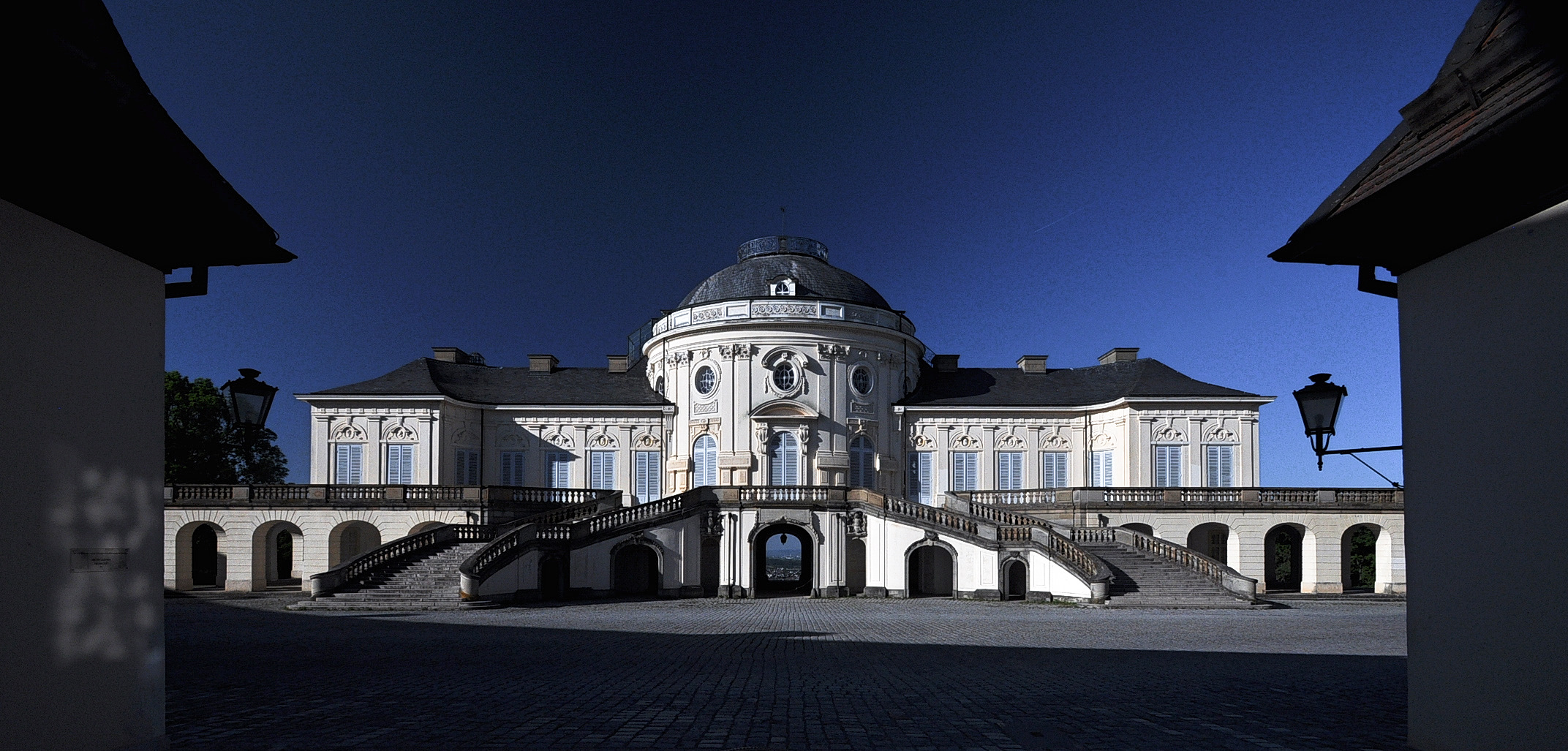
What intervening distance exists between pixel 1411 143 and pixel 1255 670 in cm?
872

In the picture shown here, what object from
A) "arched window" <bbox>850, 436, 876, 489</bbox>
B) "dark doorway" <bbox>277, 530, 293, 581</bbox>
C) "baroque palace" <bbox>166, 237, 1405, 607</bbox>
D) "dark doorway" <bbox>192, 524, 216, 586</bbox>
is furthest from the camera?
"dark doorway" <bbox>277, 530, 293, 581</bbox>

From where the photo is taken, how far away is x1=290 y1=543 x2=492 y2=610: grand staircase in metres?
26.8

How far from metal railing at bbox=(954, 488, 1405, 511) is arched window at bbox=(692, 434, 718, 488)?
34.4ft

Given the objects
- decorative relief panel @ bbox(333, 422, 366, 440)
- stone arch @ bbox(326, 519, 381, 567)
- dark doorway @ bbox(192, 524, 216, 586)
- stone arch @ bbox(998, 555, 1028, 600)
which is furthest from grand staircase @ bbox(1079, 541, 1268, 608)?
dark doorway @ bbox(192, 524, 216, 586)

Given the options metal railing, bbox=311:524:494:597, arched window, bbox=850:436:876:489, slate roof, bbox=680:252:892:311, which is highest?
slate roof, bbox=680:252:892:311

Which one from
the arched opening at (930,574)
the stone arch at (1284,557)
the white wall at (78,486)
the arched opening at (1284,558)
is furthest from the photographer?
the arched opening at (1284,558)

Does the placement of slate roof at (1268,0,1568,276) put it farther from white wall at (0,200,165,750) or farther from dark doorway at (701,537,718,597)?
dark doorway at (701,537,718,597)

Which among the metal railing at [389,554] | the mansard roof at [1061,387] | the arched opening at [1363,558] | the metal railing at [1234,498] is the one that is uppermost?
the mansard roof at [1061,387]

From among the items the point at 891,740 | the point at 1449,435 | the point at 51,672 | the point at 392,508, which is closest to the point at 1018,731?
the point at 891,740

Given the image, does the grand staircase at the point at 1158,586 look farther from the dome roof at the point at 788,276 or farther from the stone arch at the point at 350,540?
the stone arch at the point at 350,540

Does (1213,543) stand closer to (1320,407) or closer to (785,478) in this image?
(785,478)

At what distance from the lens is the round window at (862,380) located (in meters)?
41.0

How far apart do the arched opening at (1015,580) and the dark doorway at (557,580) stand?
45.8 feet

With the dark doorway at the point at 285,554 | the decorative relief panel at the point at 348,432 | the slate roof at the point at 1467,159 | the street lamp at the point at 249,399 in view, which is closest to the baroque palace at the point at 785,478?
the decorative relief panel at the point at 348,432
